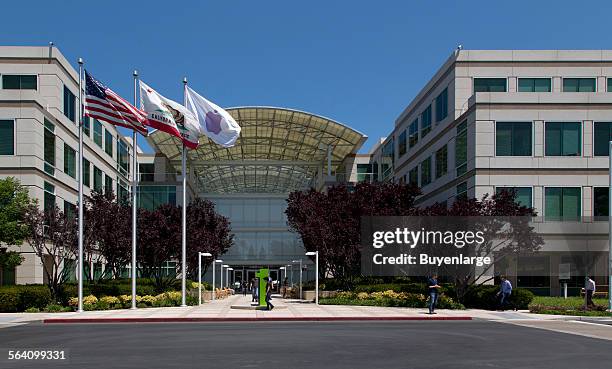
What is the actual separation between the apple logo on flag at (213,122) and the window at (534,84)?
27.0 metres

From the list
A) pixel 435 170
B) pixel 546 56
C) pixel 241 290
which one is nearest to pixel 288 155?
pixel 241 290

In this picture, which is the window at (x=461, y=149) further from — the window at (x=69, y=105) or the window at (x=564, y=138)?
the window at (x=69, y=105)

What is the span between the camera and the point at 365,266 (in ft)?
144

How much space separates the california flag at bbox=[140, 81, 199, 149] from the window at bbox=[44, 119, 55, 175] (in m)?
15.6

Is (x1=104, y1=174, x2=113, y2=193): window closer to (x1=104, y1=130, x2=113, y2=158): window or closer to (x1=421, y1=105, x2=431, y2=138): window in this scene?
(x1=104, y1=130, x2=113, y2=158): window

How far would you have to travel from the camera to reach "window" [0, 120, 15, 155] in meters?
42.7

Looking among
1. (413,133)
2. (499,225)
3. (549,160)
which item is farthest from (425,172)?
(499,225)

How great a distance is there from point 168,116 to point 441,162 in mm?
28312

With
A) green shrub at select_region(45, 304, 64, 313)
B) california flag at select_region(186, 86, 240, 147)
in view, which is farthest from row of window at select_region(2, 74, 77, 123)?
green shrub at select_region(45, 304, 64, 313)

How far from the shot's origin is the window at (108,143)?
64.6 metres

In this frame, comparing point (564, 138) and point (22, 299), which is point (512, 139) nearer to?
point (564, 138)

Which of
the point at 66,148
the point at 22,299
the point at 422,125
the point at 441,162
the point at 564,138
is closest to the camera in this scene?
the point at 22,299

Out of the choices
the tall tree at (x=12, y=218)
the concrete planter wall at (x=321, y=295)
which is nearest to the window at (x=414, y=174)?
the concrete planter wall at (x=321, y=295)

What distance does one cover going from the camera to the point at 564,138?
45.5 meters
